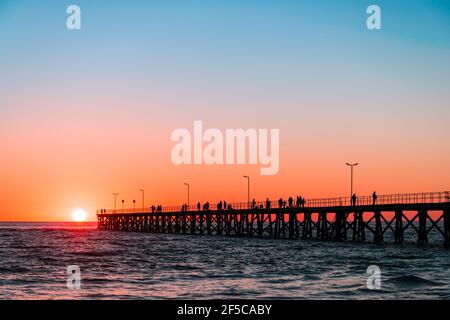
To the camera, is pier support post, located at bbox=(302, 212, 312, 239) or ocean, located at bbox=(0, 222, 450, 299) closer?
ocean, located at bbox=(0, 222, 450, 299)

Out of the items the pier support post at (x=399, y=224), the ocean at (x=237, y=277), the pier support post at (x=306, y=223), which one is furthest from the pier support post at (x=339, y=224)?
the ocean at (x=237, y=277)

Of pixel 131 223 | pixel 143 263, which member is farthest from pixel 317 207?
pixel 131 223

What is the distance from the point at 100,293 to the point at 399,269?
1399cm

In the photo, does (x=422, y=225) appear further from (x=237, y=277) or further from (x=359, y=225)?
(x=237, y=277)

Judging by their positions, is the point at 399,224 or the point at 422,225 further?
Result: the point at 399,224

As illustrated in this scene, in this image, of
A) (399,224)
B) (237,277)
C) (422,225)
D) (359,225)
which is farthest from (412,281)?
(359,225)

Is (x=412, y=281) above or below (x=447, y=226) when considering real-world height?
below

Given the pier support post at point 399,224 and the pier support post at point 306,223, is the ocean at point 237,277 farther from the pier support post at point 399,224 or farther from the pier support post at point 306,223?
the pier support post at point 306,223

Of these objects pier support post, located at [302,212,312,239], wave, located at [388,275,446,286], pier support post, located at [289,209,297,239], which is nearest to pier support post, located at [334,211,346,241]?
pier support post, located at [302,212,312,239]

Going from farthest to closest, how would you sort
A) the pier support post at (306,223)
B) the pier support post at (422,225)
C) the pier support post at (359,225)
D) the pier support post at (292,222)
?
the pier support post at (292,222) < the pier support post at (306,223) < the pier support post at (359,225) < the pier support post at (422,225)

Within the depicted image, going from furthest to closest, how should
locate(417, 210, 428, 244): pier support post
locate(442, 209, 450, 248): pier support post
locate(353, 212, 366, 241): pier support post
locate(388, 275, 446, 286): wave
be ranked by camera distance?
locate(353, 212, 366, 241): pier support post → locate(417, 210, 428, 244): pier support post → locate(442, 209, 450, 248): pier support post → locate(388, 275, 446, 286): wave

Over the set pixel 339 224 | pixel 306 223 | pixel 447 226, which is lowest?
pixel 306 223

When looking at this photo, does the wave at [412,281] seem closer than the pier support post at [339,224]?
Yes

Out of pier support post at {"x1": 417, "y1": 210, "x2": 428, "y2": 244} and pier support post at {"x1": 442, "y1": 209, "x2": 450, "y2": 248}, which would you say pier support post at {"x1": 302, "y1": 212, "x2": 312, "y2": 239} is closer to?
pier support post at {"x1": 417, "y1": 210, "x2": 428, "y2": 244}
